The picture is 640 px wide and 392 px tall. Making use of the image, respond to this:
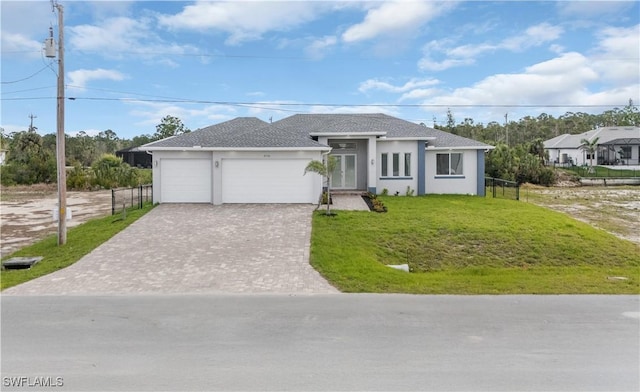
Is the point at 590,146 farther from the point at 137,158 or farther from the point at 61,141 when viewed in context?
the point at 137,158

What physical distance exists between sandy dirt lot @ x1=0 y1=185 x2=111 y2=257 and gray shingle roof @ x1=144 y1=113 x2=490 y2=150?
5232mm

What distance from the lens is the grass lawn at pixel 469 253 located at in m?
9.55

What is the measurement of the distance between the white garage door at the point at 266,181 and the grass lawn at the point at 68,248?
3863 millimetres

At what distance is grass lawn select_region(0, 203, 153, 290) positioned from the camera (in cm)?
1068

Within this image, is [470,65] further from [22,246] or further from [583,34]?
[22,246]

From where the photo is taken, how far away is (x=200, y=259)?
461 inches

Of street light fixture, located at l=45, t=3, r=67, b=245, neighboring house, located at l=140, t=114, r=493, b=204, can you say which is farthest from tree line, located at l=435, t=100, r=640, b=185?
street light fixture, located at l=45, t=3, r=67, b=245

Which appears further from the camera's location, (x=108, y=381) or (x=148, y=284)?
(x=148, y=284)

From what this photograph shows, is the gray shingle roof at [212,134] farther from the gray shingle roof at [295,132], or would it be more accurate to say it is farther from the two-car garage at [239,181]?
the two-car garage at [239,181]

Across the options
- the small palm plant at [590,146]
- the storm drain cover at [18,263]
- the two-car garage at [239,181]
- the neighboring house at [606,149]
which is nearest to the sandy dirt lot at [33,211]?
the storm drain cover at [18,263]

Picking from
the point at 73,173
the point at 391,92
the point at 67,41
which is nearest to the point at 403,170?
the point at 391,92

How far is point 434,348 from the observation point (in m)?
5.70

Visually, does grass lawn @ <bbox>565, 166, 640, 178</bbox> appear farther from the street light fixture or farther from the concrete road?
the street light fixture

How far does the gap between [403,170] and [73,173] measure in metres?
27.7
